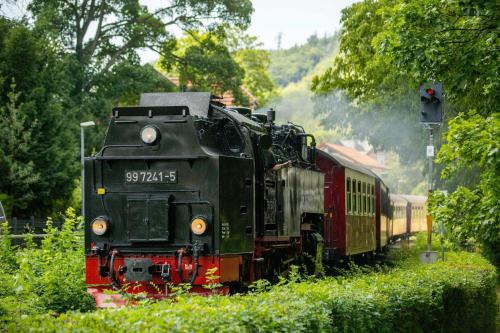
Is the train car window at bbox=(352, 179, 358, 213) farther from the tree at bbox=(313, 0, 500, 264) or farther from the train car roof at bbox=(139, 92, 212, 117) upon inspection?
the train car roof at bbox=(139, 92, 212, 117)

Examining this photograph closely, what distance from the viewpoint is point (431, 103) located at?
20391 mm

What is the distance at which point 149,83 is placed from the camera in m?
46.4

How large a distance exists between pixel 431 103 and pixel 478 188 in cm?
642

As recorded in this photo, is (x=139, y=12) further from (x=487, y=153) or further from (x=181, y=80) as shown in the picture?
(x=487, y=153)

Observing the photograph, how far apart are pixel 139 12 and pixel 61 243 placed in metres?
31.8

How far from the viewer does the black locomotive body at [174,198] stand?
13781mm

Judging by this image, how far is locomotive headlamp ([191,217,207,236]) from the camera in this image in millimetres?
13781

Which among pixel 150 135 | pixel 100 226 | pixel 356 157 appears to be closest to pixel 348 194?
pixel 150 135

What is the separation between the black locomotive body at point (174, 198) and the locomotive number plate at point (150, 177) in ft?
0.05

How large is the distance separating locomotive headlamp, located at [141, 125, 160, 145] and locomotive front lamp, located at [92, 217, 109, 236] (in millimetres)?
1280

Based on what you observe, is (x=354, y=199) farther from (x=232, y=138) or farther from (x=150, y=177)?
(x=150, y=177)

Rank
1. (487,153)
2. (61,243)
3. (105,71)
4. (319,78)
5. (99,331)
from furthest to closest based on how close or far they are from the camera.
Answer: (105,71)
(319,78)
(61,243)
(487,153)
(99,331)

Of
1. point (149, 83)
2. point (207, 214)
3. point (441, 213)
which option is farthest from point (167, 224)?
point (149, 83)

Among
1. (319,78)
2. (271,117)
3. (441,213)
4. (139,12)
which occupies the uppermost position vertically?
(139,12)
